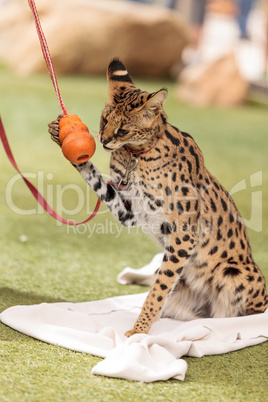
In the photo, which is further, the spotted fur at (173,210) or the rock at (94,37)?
the rock at (94,37)

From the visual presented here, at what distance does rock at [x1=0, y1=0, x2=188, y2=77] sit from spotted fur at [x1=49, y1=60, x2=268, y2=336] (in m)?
7.77

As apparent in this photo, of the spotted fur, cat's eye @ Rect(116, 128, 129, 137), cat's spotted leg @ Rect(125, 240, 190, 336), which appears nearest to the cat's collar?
the spotted fur

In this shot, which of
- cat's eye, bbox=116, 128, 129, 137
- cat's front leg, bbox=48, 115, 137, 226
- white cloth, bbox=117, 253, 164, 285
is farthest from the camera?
white cloth, bbox=117, 253, 164, 285

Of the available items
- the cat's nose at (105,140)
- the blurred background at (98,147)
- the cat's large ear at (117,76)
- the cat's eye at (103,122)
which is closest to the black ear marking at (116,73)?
the cat's large ear at (117,76)

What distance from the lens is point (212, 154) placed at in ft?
22.5

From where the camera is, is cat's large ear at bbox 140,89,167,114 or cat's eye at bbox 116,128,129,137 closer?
cat's large ear at bbox 140,89,167,114

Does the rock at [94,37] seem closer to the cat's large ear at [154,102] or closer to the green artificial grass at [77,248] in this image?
the green artificial grass at [77,248]

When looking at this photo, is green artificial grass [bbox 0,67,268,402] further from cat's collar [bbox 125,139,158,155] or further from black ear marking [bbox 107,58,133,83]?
black ear marking [bbox 107,58,133,83]

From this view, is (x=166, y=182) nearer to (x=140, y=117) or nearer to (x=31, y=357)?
(x=140, y=117)

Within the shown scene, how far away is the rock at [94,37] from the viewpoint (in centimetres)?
1050

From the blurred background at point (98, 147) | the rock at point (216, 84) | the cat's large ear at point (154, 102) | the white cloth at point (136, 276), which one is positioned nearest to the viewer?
the blurred background at point (98, 147)

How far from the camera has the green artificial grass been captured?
7.86 feet

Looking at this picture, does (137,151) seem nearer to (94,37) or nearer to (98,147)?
(98,147)

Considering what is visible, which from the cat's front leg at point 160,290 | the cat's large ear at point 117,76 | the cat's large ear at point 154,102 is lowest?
the cat's front leg at point 160,290
